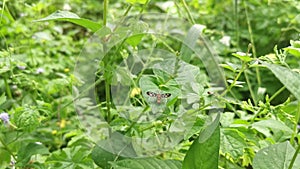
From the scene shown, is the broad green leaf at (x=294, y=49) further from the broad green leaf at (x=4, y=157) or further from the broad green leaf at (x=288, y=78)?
the broad green leaf at (x=4, y=157)

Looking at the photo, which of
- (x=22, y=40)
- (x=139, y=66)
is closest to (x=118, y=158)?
(x=139, y=66)

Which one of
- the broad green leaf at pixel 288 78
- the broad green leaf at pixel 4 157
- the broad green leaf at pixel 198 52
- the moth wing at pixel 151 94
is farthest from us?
the broad green leaf at pixel 4 157

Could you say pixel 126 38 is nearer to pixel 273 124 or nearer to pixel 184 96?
pixel 184 96

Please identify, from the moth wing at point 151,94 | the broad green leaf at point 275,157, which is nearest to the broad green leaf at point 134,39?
the moth wing at point 151,94

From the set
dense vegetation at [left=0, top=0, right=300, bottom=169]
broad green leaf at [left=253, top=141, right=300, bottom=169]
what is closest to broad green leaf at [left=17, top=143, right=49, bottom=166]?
dense vegetation at [left=0, top=0, right=300, bottom=169]

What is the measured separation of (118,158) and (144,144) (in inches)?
1.7

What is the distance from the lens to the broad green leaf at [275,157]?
24.7 inches

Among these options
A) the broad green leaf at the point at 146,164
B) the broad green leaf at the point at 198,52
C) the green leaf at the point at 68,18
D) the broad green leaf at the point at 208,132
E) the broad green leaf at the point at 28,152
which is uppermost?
the green leaf at the point at 68,18

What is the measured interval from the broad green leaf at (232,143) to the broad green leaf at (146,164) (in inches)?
2.6

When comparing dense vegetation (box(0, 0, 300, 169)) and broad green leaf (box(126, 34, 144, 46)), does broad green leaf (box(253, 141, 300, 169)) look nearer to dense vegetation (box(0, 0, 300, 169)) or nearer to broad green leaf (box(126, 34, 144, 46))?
dense vegetation (box(0, 0, 300, 169))

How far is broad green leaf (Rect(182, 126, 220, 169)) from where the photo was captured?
623mm

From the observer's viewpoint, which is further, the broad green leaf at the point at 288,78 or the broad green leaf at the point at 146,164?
the broad green leaf at the point at 146,164

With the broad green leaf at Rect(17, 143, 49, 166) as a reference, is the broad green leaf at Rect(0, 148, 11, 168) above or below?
below

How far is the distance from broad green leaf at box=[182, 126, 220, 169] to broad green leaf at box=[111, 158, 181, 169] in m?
0.05
